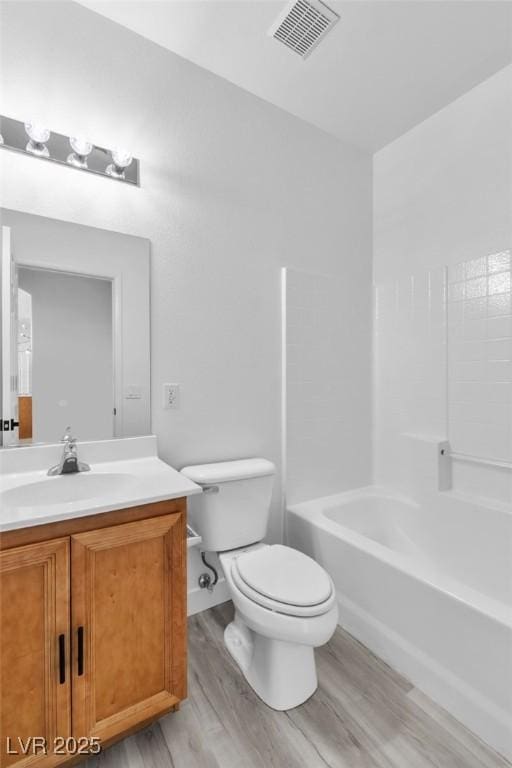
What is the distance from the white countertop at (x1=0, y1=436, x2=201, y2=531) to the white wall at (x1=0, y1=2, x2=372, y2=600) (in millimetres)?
223

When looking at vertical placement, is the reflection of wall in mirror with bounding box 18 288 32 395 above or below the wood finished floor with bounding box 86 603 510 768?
above

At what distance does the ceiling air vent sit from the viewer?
1.48m

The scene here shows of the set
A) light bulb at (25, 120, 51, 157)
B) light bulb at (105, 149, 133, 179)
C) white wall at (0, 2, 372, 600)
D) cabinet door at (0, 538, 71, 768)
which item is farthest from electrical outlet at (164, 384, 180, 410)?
light bulb at (25, 120, 51, 157)

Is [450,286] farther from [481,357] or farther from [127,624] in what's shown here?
[127,624]

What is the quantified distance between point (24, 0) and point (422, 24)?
1574 mm

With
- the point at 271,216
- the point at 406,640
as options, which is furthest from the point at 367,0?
the point at 406,640

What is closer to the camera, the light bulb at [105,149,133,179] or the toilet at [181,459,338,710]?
the toilet at [181,459,338,710]

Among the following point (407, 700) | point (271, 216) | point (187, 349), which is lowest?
point (407, 700)

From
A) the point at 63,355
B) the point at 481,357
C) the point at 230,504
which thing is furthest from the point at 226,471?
the point at 481,357

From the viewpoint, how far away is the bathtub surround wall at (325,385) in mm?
2094

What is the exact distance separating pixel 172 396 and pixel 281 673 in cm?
115

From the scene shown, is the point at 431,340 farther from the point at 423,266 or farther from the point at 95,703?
the point at 95,703

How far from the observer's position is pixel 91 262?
5.04 feet

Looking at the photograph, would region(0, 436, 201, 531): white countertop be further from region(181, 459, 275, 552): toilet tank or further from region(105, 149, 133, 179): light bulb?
region(105, 149, 133, 179): light bulb
